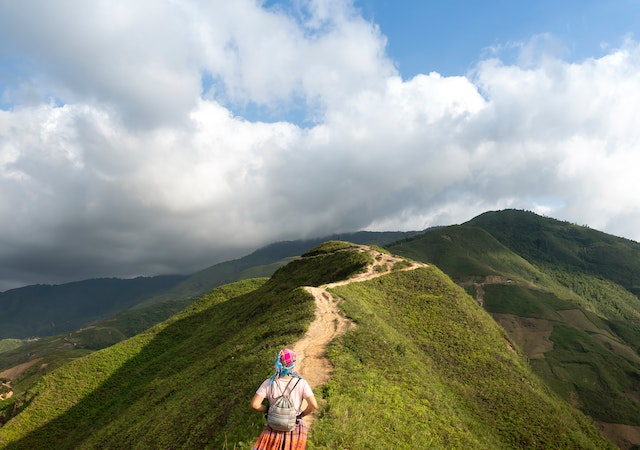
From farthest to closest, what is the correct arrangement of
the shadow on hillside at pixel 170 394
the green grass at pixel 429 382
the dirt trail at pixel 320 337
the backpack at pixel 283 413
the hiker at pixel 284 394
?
the shadow on hillside at pixel 170 394 < the dirt trail at pixel 320 337 < the green grass at pixel 429 382 < the hiker at pixel 284 394 < the backpack at pixel 283 413

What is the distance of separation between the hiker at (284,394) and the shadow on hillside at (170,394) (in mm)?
9889

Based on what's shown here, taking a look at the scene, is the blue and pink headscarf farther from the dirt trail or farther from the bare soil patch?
the bare soil patch

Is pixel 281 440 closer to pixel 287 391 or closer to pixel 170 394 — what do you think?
pixel 287 391

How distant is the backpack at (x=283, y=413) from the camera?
10312 mm

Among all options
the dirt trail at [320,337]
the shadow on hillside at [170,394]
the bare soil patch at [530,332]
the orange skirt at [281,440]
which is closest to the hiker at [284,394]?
the orange skirt at [281,440]

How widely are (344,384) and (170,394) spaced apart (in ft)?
90.3

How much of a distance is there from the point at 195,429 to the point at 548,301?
20406 centimetres

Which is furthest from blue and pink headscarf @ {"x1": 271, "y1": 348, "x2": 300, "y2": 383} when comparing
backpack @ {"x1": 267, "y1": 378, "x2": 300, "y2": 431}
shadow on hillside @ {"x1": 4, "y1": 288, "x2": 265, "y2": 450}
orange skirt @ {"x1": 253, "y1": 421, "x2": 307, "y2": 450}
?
shadow on hillside @ {"x1": 4, "y1": 288, "x2": 265, "y2": 450}

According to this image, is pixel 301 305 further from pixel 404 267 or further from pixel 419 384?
pixel 404 267

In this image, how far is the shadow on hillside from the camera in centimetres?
2436

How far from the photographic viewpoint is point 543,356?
5202 inches

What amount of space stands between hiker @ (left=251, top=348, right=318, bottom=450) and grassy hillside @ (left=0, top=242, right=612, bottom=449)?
3.98 metres

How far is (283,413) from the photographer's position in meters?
10.3

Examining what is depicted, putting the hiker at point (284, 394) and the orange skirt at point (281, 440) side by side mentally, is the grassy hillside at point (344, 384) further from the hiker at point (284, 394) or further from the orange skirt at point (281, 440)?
the hiker at point (284, 394)
